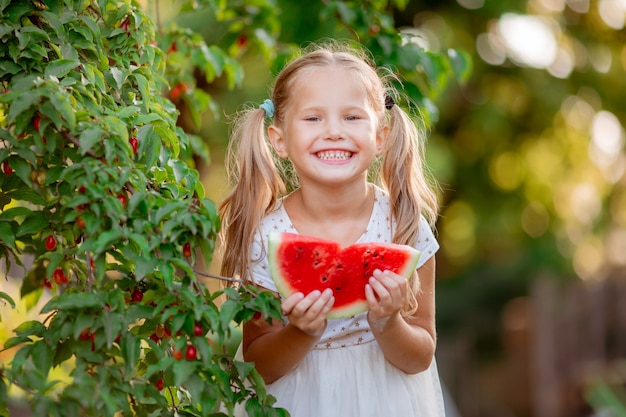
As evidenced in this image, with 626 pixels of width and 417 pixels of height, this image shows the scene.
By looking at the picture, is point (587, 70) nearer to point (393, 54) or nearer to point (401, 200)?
point (393, 54)

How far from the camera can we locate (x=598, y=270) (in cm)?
1483

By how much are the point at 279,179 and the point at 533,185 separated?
920 cm

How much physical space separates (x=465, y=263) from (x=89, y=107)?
489 inches

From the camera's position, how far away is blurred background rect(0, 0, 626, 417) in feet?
35.0

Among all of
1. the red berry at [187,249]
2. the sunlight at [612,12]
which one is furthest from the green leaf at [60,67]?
the sunlight at [612,12]

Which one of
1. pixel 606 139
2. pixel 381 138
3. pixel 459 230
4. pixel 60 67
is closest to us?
pixel 60 67

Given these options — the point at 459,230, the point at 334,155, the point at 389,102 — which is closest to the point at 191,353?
the point at 334,155

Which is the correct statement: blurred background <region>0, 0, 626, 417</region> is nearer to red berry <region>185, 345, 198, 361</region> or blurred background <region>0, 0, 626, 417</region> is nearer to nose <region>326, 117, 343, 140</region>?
nose <region>326, 117, 343, 140</region>

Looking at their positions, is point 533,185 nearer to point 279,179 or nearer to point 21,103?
point 279,179

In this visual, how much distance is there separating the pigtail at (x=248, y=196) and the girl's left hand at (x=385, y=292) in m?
0.53

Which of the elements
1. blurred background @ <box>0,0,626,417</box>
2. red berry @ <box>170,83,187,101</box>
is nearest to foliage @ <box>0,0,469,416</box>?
red berry @ <box>170,83,187,101</box>

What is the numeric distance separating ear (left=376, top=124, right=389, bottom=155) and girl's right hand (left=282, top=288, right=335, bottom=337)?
634 mm

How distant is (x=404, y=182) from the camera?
320cm

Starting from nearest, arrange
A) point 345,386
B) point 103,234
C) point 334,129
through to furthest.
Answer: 1. point 103,234
2. point 334,129
3. point 345,386
